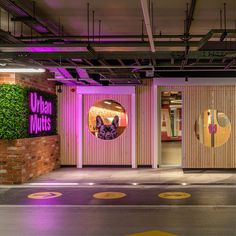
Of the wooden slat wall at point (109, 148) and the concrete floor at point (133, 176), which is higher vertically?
the wooden slat wall at point (109, 148)

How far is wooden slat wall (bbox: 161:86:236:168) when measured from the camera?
13945 millimetres

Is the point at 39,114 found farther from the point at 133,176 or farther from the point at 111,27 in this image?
the point at 111,27

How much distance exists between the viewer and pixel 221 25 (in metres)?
8.61

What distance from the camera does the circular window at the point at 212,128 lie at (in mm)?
14289

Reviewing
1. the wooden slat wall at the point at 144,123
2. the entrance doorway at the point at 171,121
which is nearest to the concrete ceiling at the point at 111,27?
the wooden slat wall at the point at 144,123

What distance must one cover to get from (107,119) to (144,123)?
1.55 m

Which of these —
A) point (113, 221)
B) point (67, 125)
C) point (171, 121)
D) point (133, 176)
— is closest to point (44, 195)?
point (113, 221)

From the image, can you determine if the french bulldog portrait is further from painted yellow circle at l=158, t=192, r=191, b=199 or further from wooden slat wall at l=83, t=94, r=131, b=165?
painted yellow circle at l=158, t=192, r=191, b=199

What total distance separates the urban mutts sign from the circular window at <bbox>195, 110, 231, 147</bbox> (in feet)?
16.9

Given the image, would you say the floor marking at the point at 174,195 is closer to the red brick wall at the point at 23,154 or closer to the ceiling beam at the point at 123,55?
the ceiling beam at the point at 123,55

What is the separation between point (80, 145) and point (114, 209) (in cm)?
710

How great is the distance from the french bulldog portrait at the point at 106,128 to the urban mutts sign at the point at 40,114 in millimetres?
1852

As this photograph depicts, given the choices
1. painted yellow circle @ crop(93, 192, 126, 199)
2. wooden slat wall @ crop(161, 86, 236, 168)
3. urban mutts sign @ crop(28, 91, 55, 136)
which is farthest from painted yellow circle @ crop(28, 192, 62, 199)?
wooden slat wall @ crop(161, 86, 236, 168)

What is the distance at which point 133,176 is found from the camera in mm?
12266
